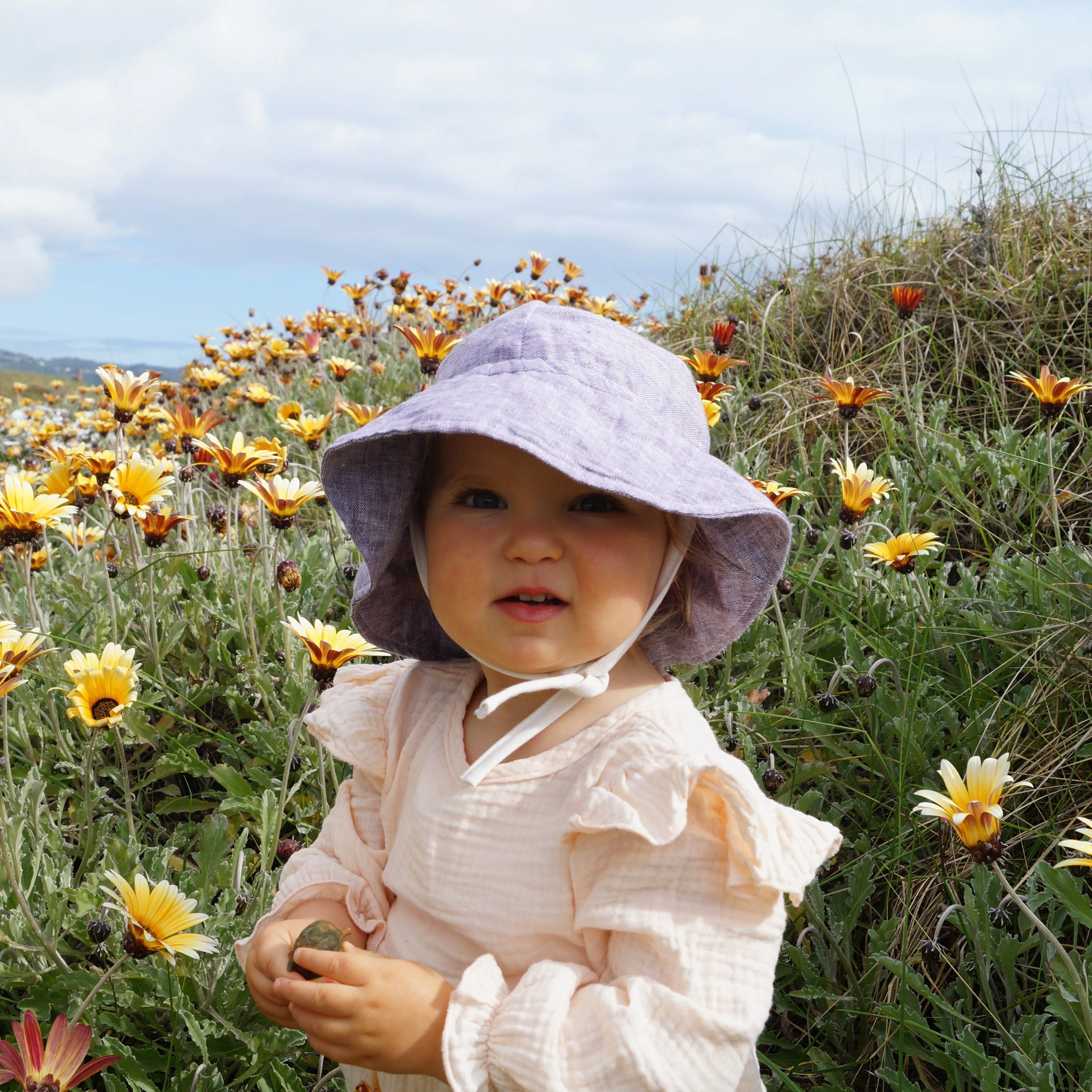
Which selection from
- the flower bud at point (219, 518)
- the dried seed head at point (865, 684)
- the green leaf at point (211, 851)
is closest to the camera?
the green leaf at point (211, 851)

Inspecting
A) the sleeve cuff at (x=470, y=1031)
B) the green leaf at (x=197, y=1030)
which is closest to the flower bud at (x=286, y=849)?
the green leaf at (x=197, y=1030)

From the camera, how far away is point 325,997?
1262 millimetres

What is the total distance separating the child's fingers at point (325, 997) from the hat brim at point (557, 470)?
0.54 meters

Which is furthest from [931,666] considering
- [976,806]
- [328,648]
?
[328,648]

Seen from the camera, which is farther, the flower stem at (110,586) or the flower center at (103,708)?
the flower stem at (110,586)

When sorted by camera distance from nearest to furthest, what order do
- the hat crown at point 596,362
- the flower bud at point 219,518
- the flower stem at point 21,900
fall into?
the hat crown at point 596,362, the flower stem at point 21,900, the flower bud at point 219,518

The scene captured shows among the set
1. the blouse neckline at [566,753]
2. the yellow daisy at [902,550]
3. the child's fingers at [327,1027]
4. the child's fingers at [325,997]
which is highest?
the yellow daisy at [902,550]

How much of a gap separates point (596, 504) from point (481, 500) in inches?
5.6

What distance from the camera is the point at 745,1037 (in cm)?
121

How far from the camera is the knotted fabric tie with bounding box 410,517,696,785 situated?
1328 millimetres

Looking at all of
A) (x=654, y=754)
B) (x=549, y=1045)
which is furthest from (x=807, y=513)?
(x=549, y=1045)

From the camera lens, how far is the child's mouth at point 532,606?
1308 millimetres

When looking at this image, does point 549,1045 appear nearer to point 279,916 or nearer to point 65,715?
point 279,916

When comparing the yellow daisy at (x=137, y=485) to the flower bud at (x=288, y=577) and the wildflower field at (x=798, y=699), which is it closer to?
the wildflower field at (x=798, y=699)
